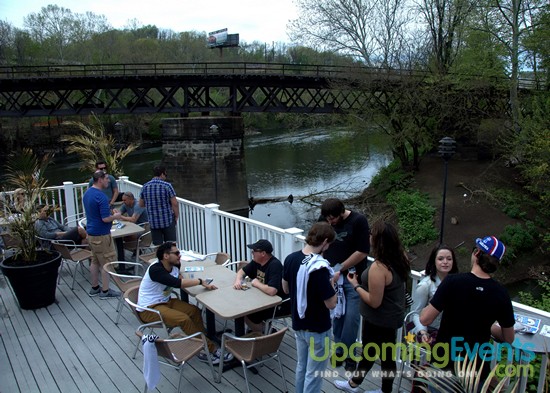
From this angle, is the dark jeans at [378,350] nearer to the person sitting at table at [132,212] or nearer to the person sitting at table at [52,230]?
the person sitting at table at [132,212]

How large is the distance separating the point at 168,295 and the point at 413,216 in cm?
1519

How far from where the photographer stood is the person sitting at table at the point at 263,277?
4.23 meters

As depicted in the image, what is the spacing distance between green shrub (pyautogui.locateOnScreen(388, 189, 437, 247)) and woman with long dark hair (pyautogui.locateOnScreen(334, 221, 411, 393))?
1361cm

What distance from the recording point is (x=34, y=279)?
5457 millimetres

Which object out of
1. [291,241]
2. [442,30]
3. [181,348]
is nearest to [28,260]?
[181,348]

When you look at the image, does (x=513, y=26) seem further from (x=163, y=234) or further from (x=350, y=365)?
(x=350, y=365)

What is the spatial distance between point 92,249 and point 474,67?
19281 mm

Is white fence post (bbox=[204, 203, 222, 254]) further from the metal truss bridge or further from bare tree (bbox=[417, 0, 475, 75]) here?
bare tree (bbox=[417, 0, 475, 75])

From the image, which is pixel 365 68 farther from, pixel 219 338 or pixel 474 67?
pixel 219 338

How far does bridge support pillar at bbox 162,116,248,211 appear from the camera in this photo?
23484mm

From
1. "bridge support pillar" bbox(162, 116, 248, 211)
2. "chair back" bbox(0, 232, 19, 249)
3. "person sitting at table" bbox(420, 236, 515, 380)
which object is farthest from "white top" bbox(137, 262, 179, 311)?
"bridge support pillar" bbox(162, 116, 248, 211)

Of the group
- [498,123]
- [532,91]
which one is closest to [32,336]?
[498,123]

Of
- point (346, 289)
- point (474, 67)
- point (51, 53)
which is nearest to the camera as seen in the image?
point (346, 289)

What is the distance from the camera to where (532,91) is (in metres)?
20.4
